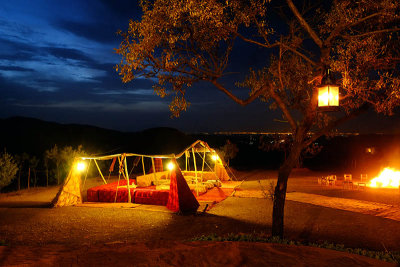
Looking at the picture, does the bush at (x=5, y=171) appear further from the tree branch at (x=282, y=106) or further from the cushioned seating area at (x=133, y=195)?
the tree branch at (x=282, y=106)

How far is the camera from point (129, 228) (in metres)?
9.70

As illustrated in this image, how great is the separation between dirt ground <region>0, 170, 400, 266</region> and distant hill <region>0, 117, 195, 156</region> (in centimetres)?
5631

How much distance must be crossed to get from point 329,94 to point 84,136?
8815cm

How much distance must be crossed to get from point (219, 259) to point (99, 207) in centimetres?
906

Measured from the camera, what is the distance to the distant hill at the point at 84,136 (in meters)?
71.5

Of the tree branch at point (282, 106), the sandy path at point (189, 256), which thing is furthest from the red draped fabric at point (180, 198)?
the tree branch at point (282, 106)

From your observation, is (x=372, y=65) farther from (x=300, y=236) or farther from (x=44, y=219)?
(x=44, y=219)

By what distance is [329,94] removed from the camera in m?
5.67

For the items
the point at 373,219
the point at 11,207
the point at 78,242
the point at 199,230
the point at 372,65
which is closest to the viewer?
the point at 372,65

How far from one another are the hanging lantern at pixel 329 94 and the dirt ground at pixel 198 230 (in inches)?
110

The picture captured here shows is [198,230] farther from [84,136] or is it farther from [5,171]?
[84,136]

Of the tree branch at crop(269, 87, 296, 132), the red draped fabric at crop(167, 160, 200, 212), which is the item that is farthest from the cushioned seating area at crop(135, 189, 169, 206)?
the tree branch at crop(269, 87, 296, 132)

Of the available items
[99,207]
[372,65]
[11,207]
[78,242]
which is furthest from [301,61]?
[11,207]

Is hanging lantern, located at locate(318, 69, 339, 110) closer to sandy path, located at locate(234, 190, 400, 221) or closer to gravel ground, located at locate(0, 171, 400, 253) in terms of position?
gravel ground, located at locate(0, 171, 400, 253)
